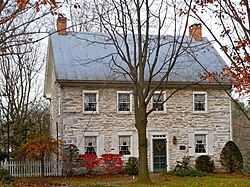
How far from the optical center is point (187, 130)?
2628 centimetres

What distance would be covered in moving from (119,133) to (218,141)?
600 cm

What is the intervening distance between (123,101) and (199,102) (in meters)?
4.59

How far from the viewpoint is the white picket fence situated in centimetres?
2384

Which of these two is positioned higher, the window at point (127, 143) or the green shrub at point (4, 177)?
the window at point (127, 143)

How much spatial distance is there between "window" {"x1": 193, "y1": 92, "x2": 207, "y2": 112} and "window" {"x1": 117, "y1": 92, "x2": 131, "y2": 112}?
3.95 meters

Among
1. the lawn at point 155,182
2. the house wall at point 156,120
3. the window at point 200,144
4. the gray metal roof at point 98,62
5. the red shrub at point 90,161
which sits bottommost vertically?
the lawn at point 155,182

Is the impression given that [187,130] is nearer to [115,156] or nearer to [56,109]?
[115,156]

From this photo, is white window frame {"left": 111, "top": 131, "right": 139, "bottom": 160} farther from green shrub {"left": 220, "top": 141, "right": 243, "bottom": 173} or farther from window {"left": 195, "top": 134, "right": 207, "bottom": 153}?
green shrub {"left": 220, "top": 141, "right": 243, "bottom": 173}

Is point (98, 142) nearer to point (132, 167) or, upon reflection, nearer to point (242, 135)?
point (132, 167)

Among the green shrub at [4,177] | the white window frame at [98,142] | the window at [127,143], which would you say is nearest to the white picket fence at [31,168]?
the white window frame at [98,142]

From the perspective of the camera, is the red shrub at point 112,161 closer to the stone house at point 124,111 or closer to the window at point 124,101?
the stone house at point 124,111

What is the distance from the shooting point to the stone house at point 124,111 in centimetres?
2472

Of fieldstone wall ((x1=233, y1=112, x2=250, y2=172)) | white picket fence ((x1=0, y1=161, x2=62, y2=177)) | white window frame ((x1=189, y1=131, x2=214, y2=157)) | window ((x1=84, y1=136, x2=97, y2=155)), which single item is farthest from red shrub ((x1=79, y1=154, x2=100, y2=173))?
fieldstone wall ((x1=233, y1=112, x2=250, y2=172))

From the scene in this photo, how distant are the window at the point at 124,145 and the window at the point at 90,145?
1.46 metres
